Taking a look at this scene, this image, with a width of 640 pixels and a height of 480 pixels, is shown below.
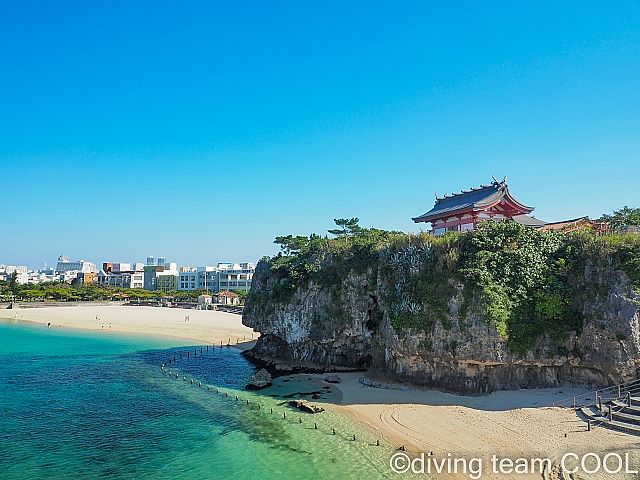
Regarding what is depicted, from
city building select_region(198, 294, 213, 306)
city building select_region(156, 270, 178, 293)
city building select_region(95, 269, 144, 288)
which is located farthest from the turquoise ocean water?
city building select_region(95, 269, 144, 288)

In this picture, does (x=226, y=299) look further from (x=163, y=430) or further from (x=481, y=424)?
(x=481, y=424)

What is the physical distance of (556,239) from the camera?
2586 cm

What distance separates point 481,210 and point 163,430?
30245 mm

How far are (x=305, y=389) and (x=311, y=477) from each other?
12.2 meters

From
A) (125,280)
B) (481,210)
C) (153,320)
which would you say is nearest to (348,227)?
(481,210)

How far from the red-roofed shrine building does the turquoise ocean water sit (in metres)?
Result: 20.7

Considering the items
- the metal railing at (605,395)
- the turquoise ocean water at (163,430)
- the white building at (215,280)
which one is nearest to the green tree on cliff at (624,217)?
the metal railing at (605,395)

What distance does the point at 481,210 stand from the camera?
36062 millimetres

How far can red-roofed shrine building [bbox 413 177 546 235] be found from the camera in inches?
A: 1427

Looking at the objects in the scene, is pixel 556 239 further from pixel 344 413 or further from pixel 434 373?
pixel 344 413

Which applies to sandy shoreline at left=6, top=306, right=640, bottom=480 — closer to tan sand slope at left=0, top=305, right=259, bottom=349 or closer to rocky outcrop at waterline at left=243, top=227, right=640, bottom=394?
rocky outcrop at waterline at left=243, top=227, right=640, bottom=394

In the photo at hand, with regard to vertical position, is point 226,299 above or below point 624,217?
below

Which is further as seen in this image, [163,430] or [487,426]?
[163,430]

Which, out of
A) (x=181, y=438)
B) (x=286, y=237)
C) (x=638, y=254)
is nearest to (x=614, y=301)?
(x=638, y=254)
